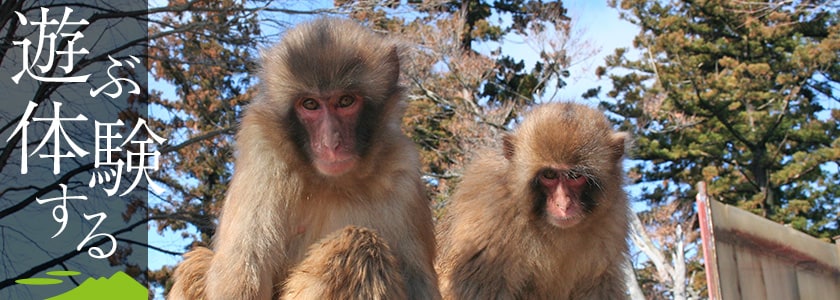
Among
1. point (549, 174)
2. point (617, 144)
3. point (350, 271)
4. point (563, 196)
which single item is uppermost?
point (617, 144)

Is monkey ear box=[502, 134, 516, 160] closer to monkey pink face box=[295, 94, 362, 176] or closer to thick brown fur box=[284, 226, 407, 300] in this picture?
monkey pink face box=[295, 94, 362, 176]

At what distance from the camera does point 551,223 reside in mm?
4359

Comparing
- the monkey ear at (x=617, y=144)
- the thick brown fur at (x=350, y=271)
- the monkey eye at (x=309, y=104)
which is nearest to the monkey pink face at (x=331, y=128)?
the monkey eye at (x=309, y=104)

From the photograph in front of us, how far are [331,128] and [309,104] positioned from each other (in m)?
0.23

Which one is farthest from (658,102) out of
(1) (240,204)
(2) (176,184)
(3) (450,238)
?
(1) (240,204)

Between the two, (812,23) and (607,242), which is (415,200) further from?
(812,23)

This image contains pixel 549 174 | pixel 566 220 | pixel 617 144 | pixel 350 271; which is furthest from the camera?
pixel 617 144

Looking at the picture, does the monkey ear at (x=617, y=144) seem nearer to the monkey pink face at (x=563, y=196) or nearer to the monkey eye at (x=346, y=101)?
the monkey pink face at (x=563, y=196)

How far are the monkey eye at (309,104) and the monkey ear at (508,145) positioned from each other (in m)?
1.48

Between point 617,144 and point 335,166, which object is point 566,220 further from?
point 335,166

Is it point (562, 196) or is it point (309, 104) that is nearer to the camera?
point (309, 104)

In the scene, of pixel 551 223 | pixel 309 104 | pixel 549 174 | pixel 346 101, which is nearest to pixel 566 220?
pixel 551 223

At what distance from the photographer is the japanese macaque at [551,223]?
4.41 meters

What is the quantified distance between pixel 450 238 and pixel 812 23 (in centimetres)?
2728
